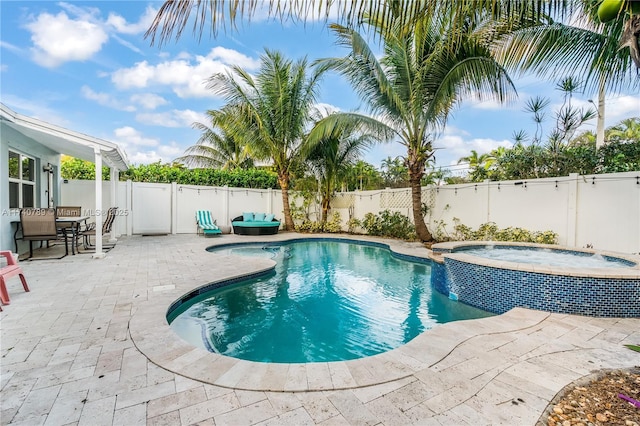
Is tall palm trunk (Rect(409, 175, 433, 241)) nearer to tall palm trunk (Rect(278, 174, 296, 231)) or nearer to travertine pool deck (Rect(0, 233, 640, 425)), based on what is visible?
tall palm trunk (Rect(278, 174, 296, 231))

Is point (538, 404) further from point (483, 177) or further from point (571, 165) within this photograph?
point (483, 177)

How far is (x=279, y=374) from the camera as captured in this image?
2539mm

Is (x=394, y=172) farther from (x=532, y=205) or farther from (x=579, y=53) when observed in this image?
(x=579, y=53)

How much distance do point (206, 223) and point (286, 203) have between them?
3780 mm

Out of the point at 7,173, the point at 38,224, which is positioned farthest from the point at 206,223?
the point at 7,173

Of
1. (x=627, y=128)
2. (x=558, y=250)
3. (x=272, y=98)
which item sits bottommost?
(x=558, y=250)

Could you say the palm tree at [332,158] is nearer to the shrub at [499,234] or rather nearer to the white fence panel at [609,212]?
the shrub at [499,234]

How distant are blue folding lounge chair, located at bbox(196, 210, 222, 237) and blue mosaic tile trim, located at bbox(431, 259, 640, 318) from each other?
33.0 ft

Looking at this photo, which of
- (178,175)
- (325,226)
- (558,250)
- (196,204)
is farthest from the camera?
(325,226)

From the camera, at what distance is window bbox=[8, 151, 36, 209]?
7.45 meters

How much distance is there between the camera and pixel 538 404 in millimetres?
2164

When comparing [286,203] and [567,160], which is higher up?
[567,160]

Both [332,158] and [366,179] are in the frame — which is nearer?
[332,158]

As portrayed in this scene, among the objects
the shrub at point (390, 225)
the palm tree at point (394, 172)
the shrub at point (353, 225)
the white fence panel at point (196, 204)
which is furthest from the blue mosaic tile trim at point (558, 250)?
the palm tree at point (394, 172)
